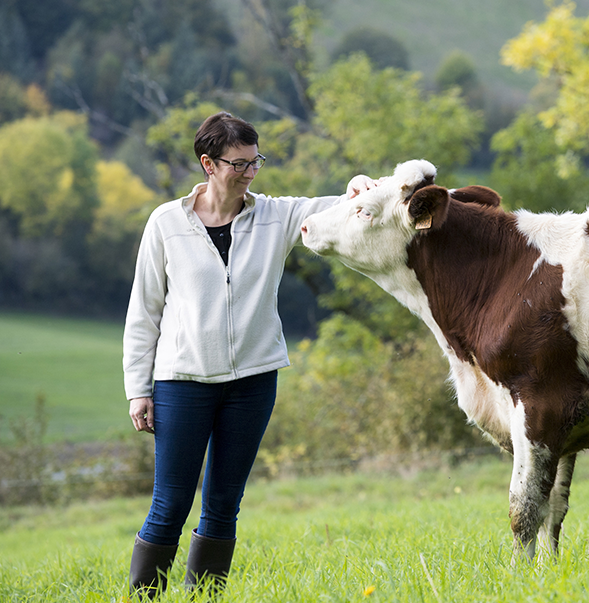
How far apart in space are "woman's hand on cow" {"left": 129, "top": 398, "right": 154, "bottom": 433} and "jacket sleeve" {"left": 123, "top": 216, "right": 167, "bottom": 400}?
27 mm

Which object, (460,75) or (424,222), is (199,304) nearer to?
(424,222)

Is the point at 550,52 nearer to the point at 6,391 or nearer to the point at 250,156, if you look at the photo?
the point at 250,156

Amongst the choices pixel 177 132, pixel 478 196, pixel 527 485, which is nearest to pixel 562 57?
pixel 177 132

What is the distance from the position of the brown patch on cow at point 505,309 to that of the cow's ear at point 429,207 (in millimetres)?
98

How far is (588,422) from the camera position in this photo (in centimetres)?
254

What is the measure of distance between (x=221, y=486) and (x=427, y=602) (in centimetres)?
105

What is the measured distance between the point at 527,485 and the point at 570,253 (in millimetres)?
871

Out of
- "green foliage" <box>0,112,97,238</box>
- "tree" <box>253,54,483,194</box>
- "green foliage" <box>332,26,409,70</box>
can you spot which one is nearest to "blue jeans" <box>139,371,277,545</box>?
"tree" <box>253,54,483,194</box>

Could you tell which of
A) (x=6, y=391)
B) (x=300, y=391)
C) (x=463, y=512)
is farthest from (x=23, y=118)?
(x=463, y=512)

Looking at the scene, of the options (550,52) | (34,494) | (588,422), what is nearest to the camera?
(588,422)

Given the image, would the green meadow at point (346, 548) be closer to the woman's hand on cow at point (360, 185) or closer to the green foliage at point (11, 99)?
the woman's hand on cow at point (360, 185)

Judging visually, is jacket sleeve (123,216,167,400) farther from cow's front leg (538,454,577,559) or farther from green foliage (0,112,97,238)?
green foliage (0,112,97,238)

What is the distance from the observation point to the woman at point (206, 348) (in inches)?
109

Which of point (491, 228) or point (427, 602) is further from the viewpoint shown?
point (491, 228)
